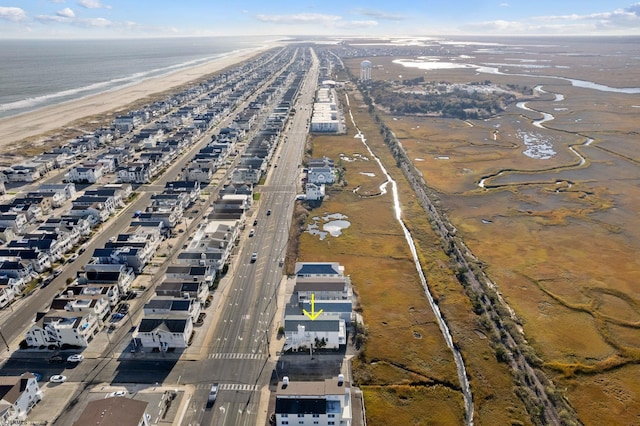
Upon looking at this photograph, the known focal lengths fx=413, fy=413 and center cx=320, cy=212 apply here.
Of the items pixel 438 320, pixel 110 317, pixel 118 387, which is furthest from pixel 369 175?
pixel 118 387

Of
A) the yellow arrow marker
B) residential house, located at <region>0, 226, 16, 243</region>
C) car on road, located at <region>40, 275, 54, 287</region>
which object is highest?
residential house, located at <region>0, 226, 16, 243</region>

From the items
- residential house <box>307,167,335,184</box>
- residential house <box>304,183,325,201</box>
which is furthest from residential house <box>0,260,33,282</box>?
residential house <box>307,167,335,184</box>

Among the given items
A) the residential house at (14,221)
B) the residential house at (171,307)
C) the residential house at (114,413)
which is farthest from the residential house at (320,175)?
the residential house at (114,413)

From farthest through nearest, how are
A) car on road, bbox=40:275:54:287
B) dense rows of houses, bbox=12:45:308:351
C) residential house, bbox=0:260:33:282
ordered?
1. car on road, bbox=40:275:54:287
2. residential house, bbox=0:260:33:282
3. dense rows of houses, bbox=12:45:308:351

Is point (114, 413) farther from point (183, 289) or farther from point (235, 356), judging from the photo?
point (183, 289)

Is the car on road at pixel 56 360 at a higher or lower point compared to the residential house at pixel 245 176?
lower

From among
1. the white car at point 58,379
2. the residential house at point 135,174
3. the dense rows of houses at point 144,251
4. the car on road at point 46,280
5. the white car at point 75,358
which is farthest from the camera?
the residential house at point 135,174

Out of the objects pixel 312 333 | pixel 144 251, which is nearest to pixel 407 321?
pixel 312 333

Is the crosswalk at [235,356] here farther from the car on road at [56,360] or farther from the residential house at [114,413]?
the car on road at [56,360]

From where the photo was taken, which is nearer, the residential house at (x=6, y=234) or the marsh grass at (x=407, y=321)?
the marsh grass at (x=407, y=321)

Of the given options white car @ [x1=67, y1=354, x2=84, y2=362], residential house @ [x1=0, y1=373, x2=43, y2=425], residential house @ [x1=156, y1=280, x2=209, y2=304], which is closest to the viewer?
residential house @ [x1=0, y1=373, x2=43, y2=425]

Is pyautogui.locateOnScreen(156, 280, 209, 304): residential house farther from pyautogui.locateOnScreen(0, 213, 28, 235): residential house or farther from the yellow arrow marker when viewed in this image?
pyautogui.locateOnScreen(0, 213, 28, 235): residential house
